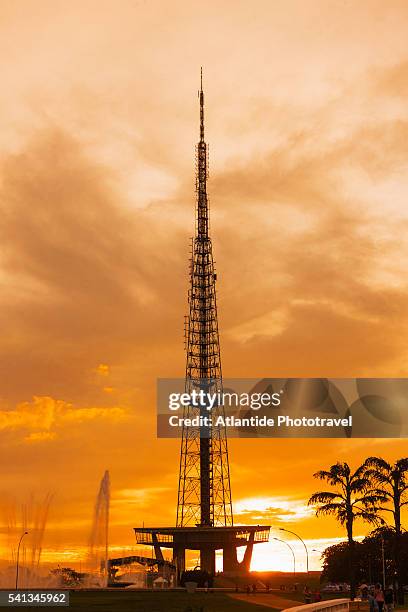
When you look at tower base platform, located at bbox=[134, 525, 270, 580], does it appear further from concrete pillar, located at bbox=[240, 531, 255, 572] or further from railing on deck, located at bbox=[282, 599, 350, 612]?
railing on deck, located at bbox=[282, 599, 350, 612]

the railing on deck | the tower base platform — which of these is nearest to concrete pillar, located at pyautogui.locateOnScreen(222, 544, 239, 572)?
the tower base platform

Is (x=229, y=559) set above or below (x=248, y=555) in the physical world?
below

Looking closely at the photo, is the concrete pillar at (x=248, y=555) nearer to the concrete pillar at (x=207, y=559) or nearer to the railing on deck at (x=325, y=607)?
the concrete pillar at (x=207, y=559)

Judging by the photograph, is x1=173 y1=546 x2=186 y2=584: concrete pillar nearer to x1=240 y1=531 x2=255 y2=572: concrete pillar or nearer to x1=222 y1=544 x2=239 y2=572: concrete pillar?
x1=222 y1=544 x2=239 y2=572: concrete pillar

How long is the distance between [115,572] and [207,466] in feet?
73.9

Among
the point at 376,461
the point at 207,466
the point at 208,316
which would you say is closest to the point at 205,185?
the point at 208,316

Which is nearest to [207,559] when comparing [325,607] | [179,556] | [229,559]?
[229,559]

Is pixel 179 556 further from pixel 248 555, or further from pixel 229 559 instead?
pixel 248 555

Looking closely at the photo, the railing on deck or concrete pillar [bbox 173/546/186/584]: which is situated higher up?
concrete pillar [bbox 173/546/186/584]

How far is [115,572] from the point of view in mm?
144000

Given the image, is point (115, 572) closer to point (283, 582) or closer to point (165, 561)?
point (165, 561)

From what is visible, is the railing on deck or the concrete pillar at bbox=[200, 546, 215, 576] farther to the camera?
the concrete pillar at bbox=[200, 546, 215, 576]

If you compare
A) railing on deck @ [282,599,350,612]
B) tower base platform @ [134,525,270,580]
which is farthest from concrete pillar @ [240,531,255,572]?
railing on deck @ [282,599,350,612]

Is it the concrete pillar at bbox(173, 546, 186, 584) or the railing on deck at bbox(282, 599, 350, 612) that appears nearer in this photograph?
the railing on deck at bbox(282, 599, 350, 612)
